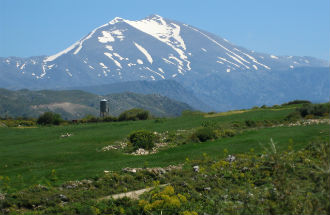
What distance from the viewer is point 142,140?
104 ft

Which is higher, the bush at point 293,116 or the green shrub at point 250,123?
the bush at point 293,116

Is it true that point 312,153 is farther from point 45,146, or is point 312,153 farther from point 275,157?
point 45,146

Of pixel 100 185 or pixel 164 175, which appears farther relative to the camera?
pixel 164 175

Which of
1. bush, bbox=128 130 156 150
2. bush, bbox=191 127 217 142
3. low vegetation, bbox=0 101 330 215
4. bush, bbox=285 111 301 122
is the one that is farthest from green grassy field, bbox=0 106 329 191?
bush, bbox=285 111 301 122

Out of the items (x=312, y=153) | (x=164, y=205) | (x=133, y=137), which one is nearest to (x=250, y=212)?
(x=164, y=205)

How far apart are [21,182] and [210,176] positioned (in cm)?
790

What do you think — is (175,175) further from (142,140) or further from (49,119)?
(49,119)

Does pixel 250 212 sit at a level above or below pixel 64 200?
above

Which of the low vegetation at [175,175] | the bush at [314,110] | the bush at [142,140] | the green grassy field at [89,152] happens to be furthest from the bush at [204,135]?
the bush at [314,110]

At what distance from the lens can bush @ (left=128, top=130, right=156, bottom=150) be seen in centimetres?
3165

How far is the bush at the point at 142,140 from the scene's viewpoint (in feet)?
104

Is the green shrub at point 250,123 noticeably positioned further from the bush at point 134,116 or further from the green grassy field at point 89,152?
the bush at point 134,116

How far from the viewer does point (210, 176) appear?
20.2 metres

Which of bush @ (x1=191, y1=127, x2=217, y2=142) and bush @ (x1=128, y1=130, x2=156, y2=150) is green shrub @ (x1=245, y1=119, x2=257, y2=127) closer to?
bush @ (x1=191, y1=127, x2=217, y2=142)
